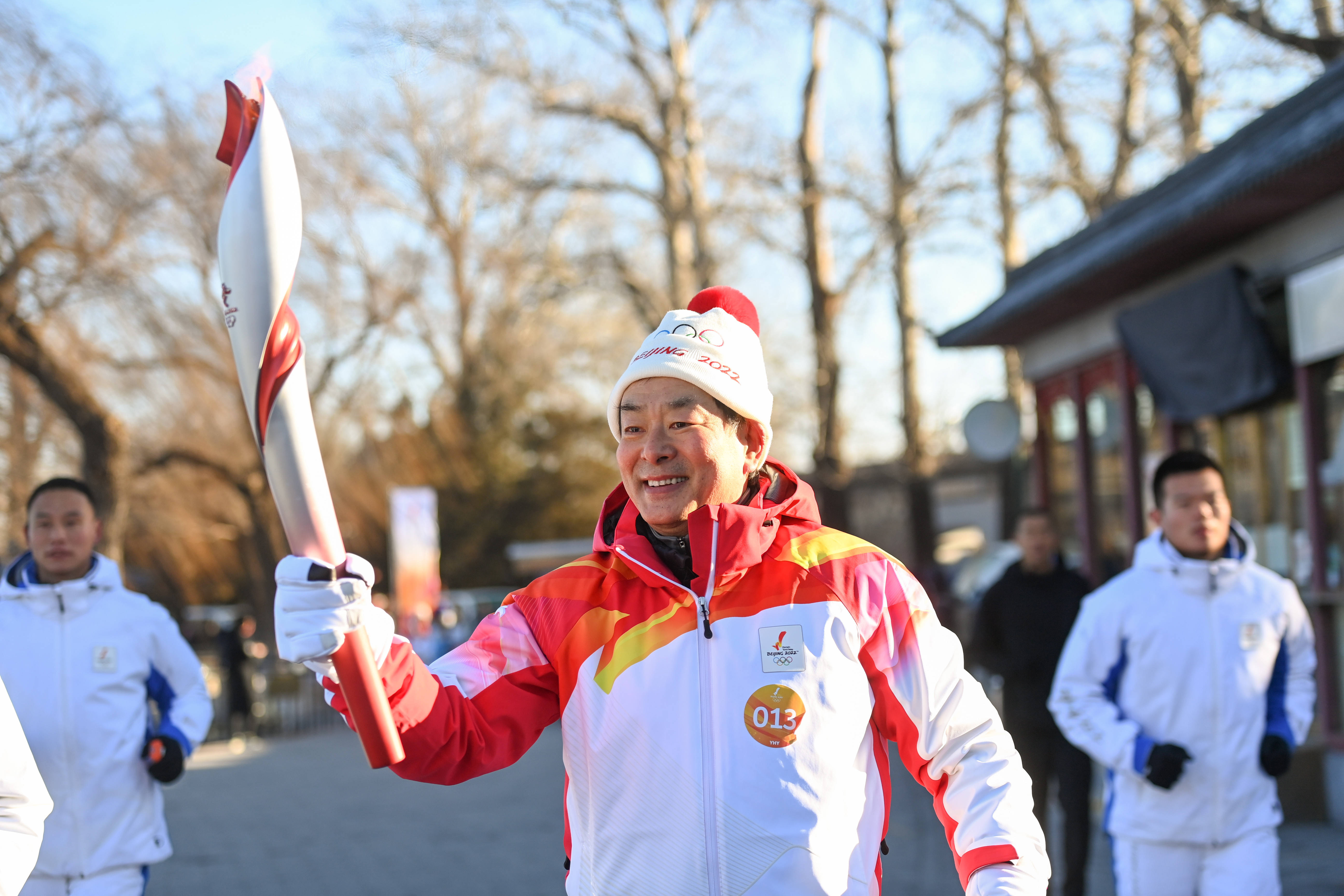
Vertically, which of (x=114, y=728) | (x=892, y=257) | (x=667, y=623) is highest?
(x=892, y=257)

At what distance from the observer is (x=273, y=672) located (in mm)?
19828

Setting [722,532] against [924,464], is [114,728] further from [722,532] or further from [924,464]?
[924,464]

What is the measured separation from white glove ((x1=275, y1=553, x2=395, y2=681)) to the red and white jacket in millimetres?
221

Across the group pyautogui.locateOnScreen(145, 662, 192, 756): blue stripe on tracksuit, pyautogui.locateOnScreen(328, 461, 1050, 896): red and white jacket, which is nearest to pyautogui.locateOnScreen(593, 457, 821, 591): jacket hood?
pyautogui.locateOnScreen(328, 461, 1050, 896): red and white jacket

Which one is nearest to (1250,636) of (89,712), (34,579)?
(89,712)

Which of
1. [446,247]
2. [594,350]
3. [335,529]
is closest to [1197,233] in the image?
[335,529]

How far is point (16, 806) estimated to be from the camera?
2408 millimetres

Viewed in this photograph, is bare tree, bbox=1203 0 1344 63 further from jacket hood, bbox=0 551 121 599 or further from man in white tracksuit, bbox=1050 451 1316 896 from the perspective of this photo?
jacket hood, bbox=0 551 121 599

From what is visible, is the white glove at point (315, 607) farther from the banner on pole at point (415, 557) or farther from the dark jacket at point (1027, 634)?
the banner on pole at point (415, 557)

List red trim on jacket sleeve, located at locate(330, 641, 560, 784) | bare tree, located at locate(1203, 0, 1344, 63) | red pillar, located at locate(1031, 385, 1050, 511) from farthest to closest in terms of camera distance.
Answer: red pillar, located at locate(1031, 385, 1050, 511), bare tree, located at locate(1203, 0, 1344, 63), red trim on jacket sleeve, located at locate(330, 641, 560, 784)

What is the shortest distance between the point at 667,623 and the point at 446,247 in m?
25.8

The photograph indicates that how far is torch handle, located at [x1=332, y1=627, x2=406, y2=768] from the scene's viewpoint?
6.27 ft

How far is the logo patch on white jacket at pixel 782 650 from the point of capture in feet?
7.29

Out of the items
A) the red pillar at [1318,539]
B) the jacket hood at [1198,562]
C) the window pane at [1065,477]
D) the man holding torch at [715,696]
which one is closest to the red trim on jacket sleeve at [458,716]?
the man holding torch at [715,696]
